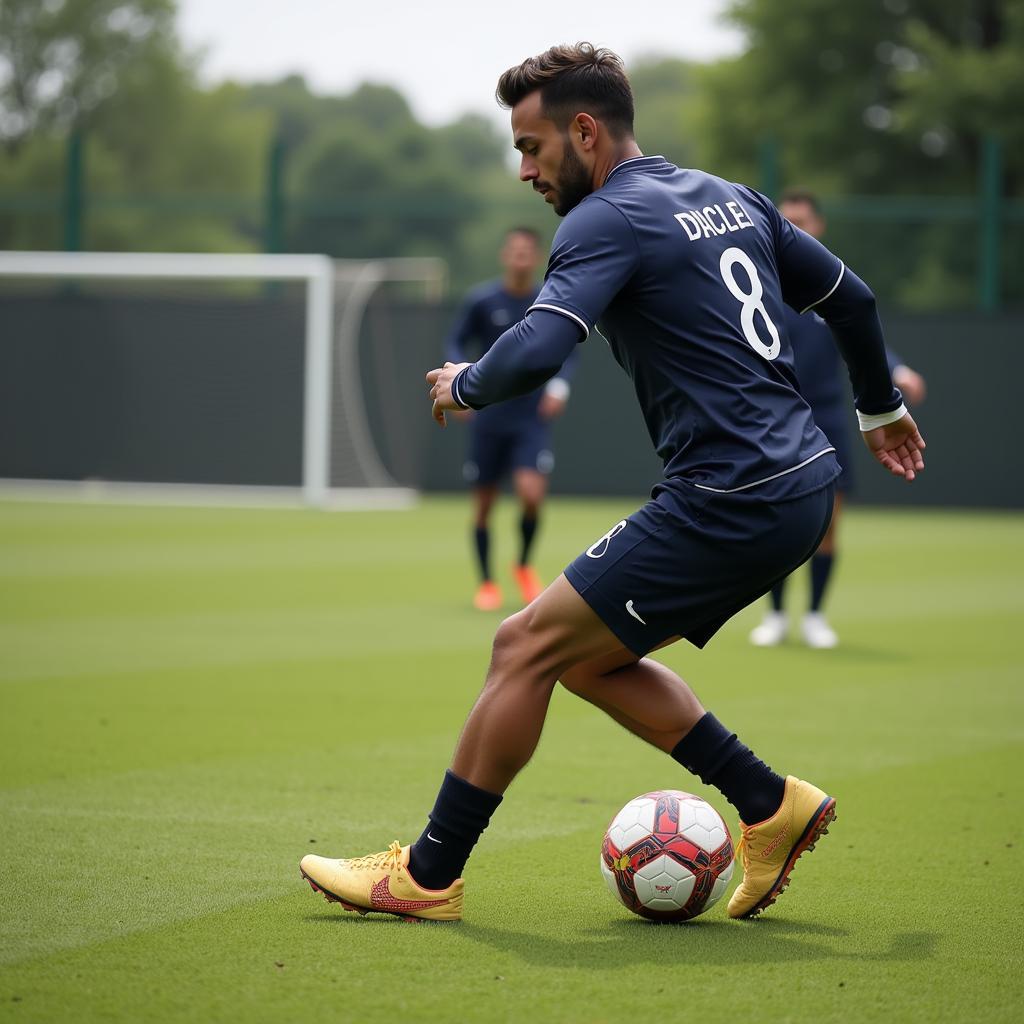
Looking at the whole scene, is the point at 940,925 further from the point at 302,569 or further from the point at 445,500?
the point at 445,500

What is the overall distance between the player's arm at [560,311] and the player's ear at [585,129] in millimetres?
228

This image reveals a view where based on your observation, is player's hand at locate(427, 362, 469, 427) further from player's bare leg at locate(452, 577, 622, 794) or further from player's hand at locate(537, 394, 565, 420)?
player's hand at locate(537, 394, 565, 420)

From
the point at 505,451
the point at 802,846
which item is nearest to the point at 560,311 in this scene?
the point at 802,846

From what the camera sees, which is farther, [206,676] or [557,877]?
[206,676]

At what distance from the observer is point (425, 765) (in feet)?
20.3

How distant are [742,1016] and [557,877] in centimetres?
125

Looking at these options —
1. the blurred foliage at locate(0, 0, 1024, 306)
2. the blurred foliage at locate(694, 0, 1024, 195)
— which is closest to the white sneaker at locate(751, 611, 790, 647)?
the blurred foliage at locate(0, 0, 1024, 306)

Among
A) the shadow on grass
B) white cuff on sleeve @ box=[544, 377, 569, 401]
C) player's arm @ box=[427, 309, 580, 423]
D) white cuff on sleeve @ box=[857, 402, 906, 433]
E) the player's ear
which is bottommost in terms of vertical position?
white cuff on sleeve @ box=[544, 377, 569, 401]

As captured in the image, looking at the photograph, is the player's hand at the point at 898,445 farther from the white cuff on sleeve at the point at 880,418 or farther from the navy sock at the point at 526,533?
the navy sock at the point at 526,533

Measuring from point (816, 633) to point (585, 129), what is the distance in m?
6.03

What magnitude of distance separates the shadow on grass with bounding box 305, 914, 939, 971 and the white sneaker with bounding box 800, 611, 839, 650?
5.46 meters

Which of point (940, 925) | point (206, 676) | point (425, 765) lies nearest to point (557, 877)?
point (940, 925)

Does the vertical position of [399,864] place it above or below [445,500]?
above

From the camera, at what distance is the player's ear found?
13.5 ft
